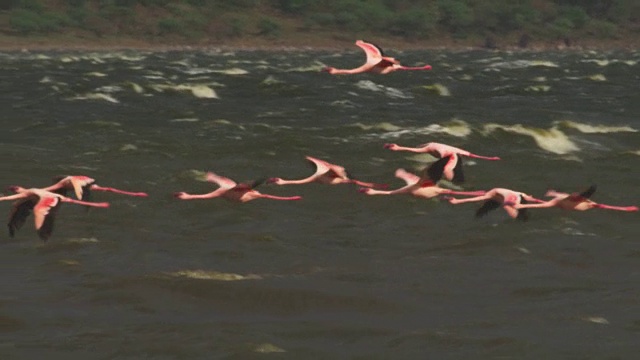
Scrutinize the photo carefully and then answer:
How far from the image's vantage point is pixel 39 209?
16.2m

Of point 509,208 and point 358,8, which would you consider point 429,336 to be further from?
point 358,8

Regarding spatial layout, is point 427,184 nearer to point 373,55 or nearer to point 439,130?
point 373,55

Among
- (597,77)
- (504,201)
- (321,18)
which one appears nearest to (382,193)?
(504,201)

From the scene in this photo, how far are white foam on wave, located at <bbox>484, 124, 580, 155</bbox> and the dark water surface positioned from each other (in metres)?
0.08

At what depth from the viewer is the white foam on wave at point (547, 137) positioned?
27141 millimetres

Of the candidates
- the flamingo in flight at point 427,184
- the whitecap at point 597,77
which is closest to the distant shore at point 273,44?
the whitecap at point 597,77

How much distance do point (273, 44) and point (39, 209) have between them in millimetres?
99100

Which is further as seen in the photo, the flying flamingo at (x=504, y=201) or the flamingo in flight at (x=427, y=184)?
the flamingo in flight at (x=427, y=184)

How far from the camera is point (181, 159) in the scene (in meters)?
25.2

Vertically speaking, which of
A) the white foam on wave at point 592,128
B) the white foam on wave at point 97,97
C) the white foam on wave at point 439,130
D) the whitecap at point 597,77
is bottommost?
the whitecap at point 597,77

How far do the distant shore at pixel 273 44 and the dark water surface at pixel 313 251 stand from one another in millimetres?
72636

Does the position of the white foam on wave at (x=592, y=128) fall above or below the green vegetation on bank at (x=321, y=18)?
above

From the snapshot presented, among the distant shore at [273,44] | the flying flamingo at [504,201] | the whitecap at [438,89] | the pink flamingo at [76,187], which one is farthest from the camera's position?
the distant shore at [273,44]

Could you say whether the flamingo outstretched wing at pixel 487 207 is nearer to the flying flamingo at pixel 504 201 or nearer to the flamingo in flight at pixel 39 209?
the flying flamingo at pixel 504 201
